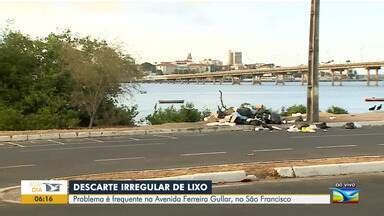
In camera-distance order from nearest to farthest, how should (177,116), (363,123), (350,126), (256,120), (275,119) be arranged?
1. (350,126)
2. (256,120)
3. (363,123)
4. (275,119)
5. (177,116)

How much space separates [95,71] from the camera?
25.6m

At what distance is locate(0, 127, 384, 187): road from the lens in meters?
12.8

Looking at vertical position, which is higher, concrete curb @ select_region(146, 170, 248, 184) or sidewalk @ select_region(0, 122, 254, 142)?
concrete curb @ select_region(146, 170, 248, 184)

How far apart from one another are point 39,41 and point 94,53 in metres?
3.91

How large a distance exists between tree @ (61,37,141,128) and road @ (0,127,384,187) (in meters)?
5.94

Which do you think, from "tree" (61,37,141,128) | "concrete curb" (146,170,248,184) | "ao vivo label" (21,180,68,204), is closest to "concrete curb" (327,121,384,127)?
"tree" (61,37,141,128)

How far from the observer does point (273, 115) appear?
85.9ft

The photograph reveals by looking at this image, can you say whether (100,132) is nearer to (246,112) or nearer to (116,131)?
(116,131)

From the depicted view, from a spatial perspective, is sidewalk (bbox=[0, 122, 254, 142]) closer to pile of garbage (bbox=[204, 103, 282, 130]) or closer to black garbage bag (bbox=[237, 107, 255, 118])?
pile of garbage (bbox=[204, 103, 282, 130])

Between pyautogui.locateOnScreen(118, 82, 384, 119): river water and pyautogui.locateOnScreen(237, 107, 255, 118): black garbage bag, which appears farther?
pyautogui.locateOnScreen(118, 82, 384, 119): river water

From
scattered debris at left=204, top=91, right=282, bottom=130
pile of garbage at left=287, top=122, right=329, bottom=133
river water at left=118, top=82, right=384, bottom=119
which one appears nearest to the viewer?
pile of garbage at left=287, top=122, right=329, bottom=133

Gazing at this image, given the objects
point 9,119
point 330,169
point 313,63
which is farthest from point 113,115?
point 330,169

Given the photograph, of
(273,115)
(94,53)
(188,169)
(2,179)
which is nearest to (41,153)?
(2,179)

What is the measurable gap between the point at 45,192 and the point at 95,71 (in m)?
18.0
